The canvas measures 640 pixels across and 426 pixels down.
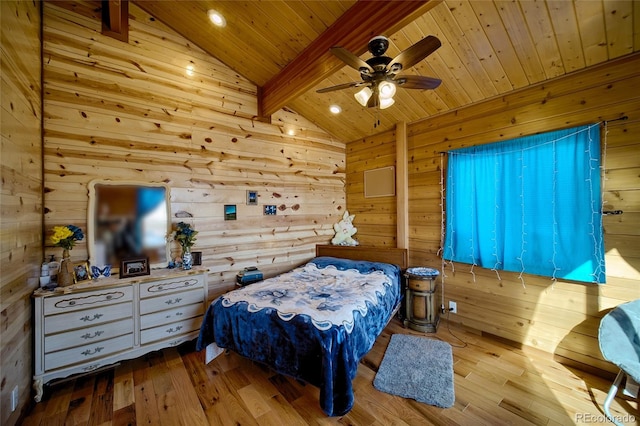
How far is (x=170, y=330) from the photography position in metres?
2.51

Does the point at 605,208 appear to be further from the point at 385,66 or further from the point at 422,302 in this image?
the point at 385,66

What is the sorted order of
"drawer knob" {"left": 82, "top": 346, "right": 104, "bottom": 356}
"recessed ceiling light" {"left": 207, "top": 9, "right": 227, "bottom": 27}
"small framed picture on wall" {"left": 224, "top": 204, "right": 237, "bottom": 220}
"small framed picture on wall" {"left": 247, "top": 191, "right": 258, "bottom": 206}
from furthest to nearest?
"small framed picture on wall" {"left": 247, "top": 191, "right": 258, "bottom": 206} < "small framed picture on wall" {"left": 224, "top": 204, "right": 237, "bottom": 220} < "recessed ceiling light" {"left": 207, "top": 9, "right": 227, "bottom": 27} < "drawer knob" {"left": 82, "top": 346, "right": 104, "bottom": 356}

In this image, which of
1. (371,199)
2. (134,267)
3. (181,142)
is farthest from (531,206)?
(134,267)

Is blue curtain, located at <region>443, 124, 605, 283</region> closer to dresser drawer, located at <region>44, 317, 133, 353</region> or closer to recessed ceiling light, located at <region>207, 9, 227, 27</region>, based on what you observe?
recessed ceiling light, located at <region>207, 9, 227, 27</region>

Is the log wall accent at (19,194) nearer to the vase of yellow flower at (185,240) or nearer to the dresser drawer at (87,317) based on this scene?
the dresser drawer at (87,317)

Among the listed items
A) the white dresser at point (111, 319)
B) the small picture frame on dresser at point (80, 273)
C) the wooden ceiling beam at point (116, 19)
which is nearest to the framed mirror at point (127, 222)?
the small picture frame on dresser at point (80, 273)

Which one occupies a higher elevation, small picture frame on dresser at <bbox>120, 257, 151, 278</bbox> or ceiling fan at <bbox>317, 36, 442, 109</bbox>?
ceiling fan at <bbox>317, 36, 442, 109</bbox>

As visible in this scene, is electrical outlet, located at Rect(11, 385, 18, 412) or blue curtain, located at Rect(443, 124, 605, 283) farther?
blue curtain, located at Rect(443, 124, 605, 283)

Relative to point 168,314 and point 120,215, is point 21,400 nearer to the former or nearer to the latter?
point 168,314

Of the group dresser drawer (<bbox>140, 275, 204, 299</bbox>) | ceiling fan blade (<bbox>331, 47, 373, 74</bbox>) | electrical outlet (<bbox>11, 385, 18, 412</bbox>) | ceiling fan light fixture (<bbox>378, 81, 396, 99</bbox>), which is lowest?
electrical outlet (<bbox>11, 385, 18, 412</bbox>)

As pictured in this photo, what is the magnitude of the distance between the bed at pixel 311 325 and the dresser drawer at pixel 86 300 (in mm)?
763

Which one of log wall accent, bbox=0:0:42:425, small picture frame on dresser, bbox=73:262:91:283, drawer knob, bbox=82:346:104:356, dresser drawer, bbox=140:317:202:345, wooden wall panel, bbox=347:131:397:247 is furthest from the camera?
wooden wall panel, bbox=347:131:397:247

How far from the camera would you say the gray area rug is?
1.99 metres

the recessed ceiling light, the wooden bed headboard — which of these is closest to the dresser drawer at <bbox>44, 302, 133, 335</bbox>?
the wooden bed headboard
